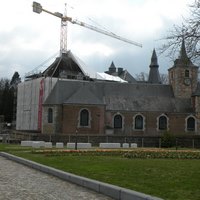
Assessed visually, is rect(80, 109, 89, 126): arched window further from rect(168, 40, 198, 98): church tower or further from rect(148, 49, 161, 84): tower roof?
rect(148, 49, 161, 84): tower roof

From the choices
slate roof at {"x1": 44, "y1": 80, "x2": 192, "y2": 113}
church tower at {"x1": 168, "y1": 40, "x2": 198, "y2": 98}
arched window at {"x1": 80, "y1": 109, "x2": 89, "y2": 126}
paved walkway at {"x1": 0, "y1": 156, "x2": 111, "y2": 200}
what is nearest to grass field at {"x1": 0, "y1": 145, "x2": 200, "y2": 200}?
paved walkway at {"x1": 0, "y1": 156, "x2": 111, "y2": 200}

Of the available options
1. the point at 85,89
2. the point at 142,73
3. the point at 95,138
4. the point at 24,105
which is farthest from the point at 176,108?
the point at 142,73

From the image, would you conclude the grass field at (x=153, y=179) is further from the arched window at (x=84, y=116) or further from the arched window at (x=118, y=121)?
the arched window at (x=118, y=121)

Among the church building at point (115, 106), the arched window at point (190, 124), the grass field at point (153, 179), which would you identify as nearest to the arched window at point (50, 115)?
the church building at point (115, 106)

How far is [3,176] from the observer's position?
44.9 feet

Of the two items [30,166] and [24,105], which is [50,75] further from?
[30,166]

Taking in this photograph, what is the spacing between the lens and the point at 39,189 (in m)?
10.9

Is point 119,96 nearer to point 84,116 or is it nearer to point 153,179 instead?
point 84,116

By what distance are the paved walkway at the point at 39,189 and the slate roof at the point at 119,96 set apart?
42.1 metres

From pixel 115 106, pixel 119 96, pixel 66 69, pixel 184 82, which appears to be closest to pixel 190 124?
pixel 184 82

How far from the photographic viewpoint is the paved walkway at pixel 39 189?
9672 millimetres

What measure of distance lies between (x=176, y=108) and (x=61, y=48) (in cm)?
4038

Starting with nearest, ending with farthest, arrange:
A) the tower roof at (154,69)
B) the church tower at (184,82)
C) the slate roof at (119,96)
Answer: the slate roof at (119,96) < the church tower at (184,82) < the tower roof at (154,69)

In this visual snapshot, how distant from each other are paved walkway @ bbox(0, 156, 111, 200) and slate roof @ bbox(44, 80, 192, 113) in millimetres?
42056
